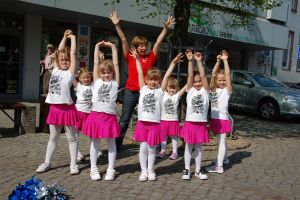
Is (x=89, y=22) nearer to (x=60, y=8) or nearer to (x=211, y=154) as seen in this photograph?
(x=60, y=8)

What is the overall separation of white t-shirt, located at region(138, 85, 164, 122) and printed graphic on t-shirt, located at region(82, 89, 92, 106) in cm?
91

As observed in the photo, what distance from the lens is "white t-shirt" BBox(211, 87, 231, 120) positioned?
22.7 feet

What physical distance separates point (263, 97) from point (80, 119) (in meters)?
9.88

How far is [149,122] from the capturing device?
616 cm

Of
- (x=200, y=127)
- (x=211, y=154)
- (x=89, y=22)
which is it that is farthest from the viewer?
(x=89, y=22)

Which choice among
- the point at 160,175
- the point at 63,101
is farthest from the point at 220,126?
the point at 63,101

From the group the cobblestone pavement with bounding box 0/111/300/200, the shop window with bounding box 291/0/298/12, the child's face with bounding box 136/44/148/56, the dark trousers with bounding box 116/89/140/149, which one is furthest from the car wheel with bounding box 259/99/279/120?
the shop window with bounding box 291/0/298/12

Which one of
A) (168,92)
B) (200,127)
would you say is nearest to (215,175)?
(200,127)

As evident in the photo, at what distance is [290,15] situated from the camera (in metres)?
28.3

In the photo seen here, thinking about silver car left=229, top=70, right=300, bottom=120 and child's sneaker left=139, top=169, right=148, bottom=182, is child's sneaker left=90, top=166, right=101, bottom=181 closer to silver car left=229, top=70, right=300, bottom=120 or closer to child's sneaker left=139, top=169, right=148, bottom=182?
child's sneaker left=139, top=169, right=148, bottom=182

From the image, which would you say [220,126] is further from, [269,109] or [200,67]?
[269,109]

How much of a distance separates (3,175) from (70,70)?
Answer: 164 centimetres

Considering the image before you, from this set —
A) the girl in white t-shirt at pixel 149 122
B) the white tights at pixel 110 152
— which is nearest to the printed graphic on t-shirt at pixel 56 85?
the white tights at pixel 110 152

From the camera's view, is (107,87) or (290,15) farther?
(290,15)
